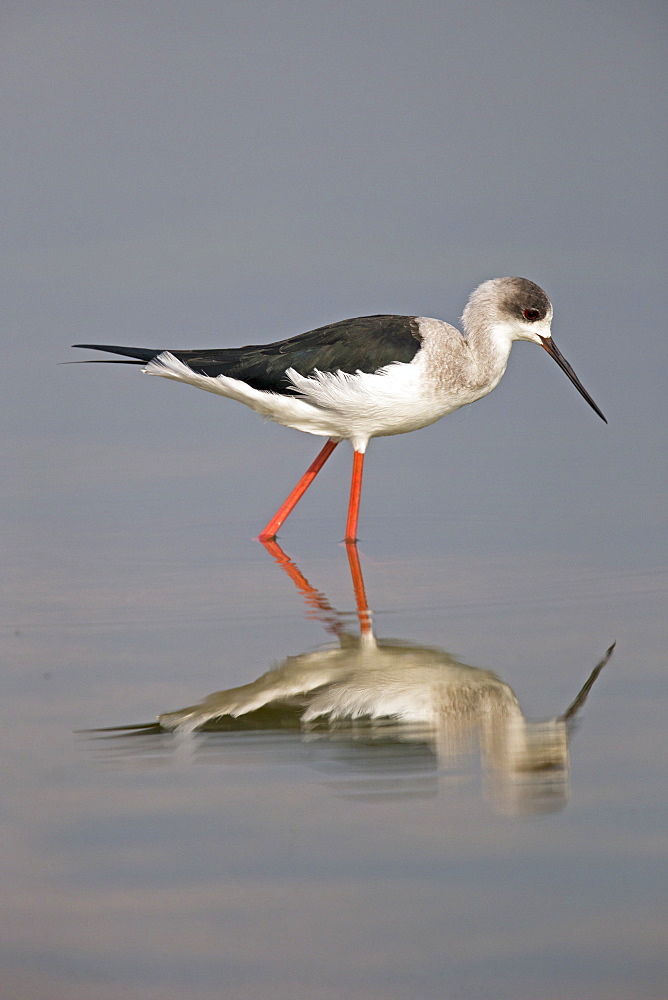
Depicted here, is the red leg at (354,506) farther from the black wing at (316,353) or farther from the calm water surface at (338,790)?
the calm water surface at (338,790)

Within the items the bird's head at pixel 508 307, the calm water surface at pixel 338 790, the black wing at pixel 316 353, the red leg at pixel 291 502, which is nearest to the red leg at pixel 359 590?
the calm water surface at pixel 338 790

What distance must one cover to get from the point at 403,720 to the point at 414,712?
0.29ft

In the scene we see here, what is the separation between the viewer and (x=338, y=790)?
4.04 meters

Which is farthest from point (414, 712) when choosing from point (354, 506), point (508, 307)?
point (508, 307)

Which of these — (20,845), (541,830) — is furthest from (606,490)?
(20,845)

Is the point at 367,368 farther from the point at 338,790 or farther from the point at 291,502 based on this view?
the point at 338,790

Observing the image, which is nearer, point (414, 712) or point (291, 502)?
point (414, 712)

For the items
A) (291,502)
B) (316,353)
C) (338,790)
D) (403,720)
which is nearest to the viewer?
(338,790)

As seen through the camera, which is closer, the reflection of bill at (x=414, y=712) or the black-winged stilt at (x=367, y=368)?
the reflection of bill at (x=414, y=712)

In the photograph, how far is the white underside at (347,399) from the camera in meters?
7.46

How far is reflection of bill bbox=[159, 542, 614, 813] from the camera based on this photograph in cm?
423

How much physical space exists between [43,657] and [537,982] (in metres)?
2.89

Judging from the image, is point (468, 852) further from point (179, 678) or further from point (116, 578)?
point (116, 578)

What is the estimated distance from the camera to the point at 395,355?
7461 mm
